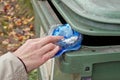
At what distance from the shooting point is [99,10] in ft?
6.61

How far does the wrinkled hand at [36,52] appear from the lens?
198cm

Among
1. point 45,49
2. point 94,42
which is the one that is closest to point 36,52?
point 45,49

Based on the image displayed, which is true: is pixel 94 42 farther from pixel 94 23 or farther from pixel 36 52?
pixel 36 52

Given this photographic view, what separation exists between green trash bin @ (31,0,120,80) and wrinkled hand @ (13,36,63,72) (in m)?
0.11

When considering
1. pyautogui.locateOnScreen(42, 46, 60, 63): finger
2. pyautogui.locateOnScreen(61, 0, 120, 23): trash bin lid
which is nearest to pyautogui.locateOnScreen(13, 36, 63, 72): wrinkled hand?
pyautogui.locateOnScreen(42, 46, 60, 63): finger

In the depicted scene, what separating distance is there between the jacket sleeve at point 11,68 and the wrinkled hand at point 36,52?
45mm

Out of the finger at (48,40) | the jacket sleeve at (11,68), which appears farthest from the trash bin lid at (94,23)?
the jacket sleeve at (11,68)

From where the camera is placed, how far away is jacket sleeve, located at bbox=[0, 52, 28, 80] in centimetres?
190

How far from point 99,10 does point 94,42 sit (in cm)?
22

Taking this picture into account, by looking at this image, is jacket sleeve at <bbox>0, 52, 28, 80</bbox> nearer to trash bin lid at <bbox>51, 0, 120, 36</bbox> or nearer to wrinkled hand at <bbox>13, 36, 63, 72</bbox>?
wrinkled hand at <bbox>13, 36, 63, 72</bbox>

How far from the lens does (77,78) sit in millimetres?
2125

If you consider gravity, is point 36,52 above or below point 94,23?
below

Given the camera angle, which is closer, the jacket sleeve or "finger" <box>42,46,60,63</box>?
the jacket sleeve

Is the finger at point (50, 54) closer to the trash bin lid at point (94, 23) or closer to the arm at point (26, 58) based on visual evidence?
the arm at point (26, 58)
